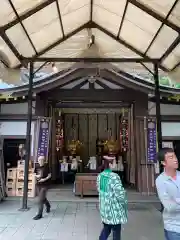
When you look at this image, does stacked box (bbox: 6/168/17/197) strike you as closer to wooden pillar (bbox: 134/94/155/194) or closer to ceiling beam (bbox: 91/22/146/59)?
wooden pillar (bbox: 134/94/155/194)

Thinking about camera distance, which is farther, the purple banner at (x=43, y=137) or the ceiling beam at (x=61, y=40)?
the purple banner at (x=43, y=137)

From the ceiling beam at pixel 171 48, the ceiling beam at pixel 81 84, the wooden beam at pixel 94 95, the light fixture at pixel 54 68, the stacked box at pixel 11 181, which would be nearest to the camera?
the ceiling beam at pixel 171 48

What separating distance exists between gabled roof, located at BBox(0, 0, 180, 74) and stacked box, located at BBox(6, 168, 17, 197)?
3782 millimetres

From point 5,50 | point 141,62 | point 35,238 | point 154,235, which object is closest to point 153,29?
point 141,62

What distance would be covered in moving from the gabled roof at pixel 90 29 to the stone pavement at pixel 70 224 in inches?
150

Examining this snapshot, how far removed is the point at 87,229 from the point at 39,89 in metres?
5.10

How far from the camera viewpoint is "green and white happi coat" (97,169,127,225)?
11.6ft

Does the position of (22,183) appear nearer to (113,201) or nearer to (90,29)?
(90,29)

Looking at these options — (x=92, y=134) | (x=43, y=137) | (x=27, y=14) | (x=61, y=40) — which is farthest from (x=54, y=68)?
(x=92, y=134)

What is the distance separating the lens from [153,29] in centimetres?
590

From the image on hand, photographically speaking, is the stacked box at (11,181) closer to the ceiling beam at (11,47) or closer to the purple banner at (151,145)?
the ceiling beam at (11,47)

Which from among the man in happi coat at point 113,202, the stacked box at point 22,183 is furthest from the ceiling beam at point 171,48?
the stacked box at point 22,183

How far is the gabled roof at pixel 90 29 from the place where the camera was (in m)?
5.24

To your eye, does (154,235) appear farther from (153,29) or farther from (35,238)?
(153,29)
